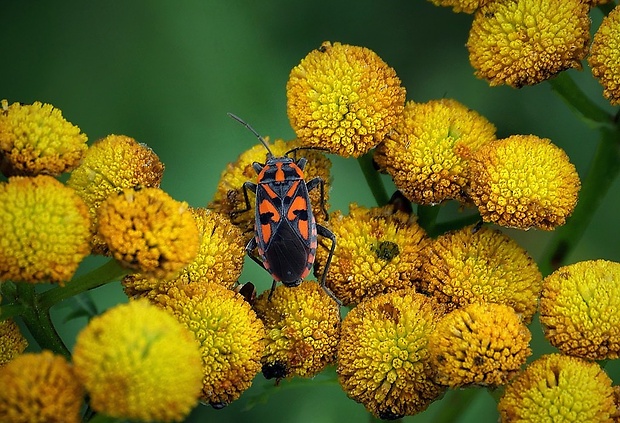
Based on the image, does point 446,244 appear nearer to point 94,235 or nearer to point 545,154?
point 545,154

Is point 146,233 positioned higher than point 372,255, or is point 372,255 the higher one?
point 146,233

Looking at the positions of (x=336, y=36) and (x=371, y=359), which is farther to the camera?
(x=336, y=36)

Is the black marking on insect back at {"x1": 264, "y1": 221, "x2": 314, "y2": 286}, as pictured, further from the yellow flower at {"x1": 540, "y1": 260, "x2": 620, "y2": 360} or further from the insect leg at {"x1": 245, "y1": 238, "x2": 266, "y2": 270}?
the yellow flower at {"x1": 540, "y1": 260, "x2": 620, "y2": 360}

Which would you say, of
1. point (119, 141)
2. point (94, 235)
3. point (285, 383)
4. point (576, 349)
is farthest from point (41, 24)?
point (576, 349)

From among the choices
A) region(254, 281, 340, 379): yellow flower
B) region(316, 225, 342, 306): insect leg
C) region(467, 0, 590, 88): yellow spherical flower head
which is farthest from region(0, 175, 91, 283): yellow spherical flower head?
region(467, 0, 590, 88): yellow spherical flower head

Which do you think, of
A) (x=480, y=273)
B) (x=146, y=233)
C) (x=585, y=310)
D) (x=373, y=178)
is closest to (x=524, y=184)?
(x=480, y=273)

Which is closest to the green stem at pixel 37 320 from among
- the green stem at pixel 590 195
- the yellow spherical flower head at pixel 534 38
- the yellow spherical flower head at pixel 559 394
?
the yellow spherical flower head at pixel 559 394

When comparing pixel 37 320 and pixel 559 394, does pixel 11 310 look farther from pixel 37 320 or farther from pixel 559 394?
pixel 559 394
